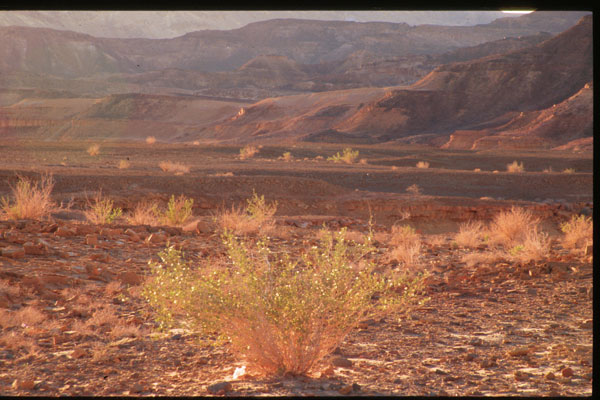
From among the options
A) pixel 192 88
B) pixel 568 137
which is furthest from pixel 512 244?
pixel 192 88

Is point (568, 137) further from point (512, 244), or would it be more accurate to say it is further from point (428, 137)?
point (512, 244)

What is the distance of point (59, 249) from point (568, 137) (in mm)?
51487

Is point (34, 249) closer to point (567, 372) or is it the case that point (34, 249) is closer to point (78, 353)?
point (78, 353)

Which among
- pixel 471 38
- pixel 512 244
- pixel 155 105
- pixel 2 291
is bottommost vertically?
pixel 512 244

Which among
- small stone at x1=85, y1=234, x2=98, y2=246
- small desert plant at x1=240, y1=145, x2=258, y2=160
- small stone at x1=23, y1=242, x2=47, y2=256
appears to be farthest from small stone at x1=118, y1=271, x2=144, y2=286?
small desert plant at x1=240, y1=145, x2=258, y2=160

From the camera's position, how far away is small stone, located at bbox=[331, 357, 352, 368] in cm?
427

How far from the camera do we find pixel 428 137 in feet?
195

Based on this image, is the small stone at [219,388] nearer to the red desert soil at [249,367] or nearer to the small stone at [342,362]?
the red desert soil at [249,367]

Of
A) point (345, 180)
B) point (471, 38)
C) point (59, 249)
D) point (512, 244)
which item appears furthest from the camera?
point (471, 38)

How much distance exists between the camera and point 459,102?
6962 cm

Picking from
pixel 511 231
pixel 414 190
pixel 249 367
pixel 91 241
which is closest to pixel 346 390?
pixel 249 367

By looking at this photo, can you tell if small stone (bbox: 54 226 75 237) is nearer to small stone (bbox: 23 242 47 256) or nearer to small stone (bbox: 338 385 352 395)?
small stone (bbox: 23 242 47 256)

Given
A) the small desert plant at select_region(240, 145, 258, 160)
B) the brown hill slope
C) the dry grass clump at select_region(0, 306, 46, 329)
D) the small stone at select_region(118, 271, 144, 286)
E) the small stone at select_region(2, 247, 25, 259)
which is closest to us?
the dry grass clump at select_region(0, 306, 46, 329)

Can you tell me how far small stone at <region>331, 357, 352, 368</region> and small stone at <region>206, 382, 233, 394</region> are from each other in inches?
40.2
